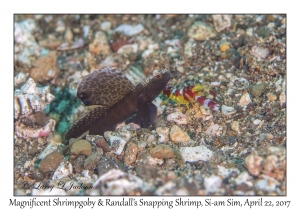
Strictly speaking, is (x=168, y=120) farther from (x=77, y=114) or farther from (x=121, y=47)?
(x=121, y=47)

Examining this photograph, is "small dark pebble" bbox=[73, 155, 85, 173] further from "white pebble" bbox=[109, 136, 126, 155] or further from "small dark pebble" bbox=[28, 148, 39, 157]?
"small dark pebble" bbox=[28, 148, 39, 157]

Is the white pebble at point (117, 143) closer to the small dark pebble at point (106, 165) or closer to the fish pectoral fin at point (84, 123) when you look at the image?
the small dark pebble at point (106, 165)

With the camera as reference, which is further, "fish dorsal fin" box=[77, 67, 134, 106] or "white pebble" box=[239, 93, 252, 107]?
"white pebble" box=[239, 93, 252, 107]

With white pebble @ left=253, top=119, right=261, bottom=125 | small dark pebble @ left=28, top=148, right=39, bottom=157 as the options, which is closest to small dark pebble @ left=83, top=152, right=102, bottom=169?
small dark pebble @ left=28, top=148, right=39, bottom=157

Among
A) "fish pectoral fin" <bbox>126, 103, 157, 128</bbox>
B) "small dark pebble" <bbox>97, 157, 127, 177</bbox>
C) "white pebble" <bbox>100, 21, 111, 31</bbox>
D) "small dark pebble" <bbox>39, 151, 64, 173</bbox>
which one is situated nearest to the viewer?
"small dark pebble" <bbox>97, 157, 127, 177</bbox>

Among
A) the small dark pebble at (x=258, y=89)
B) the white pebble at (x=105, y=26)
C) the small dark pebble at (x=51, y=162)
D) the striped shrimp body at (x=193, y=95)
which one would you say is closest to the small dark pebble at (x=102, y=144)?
the small dark pebble at (x=51, y=162)

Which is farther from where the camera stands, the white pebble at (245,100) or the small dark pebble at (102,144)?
the white pebble at (245,100)
